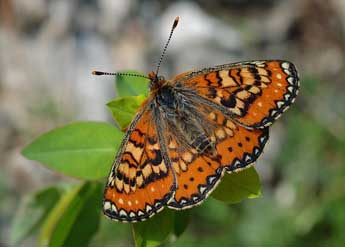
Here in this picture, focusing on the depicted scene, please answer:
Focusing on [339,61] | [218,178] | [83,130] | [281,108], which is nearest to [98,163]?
[83,130]

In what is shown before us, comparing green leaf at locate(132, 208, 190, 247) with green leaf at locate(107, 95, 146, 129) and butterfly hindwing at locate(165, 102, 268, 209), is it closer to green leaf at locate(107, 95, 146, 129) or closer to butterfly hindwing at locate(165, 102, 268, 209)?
butterfly hindwing at locate(165, 102, 268, 209)

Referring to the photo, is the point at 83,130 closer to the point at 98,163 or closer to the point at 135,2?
the point at 98,163

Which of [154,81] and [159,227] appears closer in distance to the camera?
[159,227]

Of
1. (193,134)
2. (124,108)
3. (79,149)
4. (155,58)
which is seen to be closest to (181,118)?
(193,134)

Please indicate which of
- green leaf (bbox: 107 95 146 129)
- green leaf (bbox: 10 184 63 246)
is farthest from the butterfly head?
green leaf (bbox: 10 184 63 246)

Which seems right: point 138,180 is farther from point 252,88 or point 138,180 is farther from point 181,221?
point 252,88
